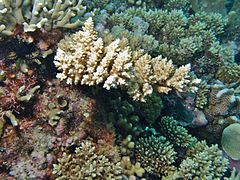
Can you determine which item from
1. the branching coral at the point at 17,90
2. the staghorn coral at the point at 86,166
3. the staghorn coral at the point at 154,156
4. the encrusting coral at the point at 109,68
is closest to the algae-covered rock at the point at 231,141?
the staghorn coral at the point at 154,156

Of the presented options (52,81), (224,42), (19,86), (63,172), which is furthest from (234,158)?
(19,86)

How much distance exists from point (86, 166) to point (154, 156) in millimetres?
890

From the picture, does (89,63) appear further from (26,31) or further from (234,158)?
(234,158)

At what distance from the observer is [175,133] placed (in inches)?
137

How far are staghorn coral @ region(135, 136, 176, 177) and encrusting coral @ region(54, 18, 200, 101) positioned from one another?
0.75m

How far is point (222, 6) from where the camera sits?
5.52 metres

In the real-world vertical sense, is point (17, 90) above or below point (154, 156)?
above

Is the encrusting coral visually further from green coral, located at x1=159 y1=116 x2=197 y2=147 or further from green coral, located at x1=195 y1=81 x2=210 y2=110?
green coral, located at x1=195 y1=81 x2=210 y2=110

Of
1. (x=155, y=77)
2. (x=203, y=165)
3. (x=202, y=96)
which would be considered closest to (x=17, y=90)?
(x=155, y=77)

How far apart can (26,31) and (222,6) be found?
14.3 feet

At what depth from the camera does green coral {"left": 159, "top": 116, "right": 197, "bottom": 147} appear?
3471mm

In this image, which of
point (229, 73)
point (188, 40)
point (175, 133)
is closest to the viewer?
point (175, 133)

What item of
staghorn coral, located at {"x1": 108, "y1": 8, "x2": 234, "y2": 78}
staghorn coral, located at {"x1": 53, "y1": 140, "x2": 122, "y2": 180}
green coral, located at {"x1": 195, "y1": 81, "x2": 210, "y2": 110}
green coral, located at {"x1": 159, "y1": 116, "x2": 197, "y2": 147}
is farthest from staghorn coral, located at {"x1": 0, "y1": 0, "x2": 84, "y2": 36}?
green coral, located at {"x1": 195, "y1": 81, "x2": 210, "y2": 110}

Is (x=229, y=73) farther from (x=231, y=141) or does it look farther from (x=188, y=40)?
(x=231, y=141)
